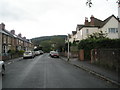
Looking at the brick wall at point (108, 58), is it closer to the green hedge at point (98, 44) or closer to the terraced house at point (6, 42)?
the green hedge at point (98, 44)

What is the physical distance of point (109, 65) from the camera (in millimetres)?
13641

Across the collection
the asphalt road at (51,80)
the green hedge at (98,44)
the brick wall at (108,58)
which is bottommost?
the asphalt road at (51,80)

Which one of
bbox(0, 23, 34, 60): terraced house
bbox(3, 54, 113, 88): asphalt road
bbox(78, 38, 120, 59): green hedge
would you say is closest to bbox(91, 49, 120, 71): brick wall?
bbox(78, 38, 120, 59): green hedge

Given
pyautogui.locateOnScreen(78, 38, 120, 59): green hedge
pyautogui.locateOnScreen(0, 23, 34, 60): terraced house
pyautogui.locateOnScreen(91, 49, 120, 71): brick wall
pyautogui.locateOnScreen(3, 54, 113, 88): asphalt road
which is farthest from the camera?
pyautogui.locateOnScreen(0, 23, 34, 60): terraced house

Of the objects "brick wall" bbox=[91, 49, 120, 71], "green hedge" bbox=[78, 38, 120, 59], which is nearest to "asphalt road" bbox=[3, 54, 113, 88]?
"brick wall" bbox=[91, 49, 120, 71]

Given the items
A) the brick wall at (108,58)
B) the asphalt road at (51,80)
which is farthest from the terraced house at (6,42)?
the asphalt road at (51,80)

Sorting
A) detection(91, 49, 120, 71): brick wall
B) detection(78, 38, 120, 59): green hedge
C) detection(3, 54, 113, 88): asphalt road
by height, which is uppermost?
detection(78, 38, 120, 59): green hedge

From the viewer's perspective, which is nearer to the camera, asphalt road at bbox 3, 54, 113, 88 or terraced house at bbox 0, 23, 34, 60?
asphalt road at bbox 3, 54, 113, 88

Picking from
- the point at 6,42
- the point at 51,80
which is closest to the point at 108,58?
the point at 51,80

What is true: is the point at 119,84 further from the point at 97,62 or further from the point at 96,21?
the point at 96,21

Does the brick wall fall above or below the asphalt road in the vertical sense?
above

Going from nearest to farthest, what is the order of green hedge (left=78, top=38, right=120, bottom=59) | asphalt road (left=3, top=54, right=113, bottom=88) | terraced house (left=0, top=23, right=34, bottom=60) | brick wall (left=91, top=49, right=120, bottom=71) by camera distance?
1. asphalt road (left=3, top=54, right=113, bottom=88)
2. brick wall (left=91, top=49, right=120, bottom=71)
3. green hedge (left=78, top=38, right=120, bottom=59)
4. terraced house (left=0, top=23, right=34, bottom=60)

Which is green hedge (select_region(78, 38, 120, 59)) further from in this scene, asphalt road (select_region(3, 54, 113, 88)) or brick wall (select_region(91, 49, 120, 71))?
asphalt road (select_region(3, 54, 113, 88))

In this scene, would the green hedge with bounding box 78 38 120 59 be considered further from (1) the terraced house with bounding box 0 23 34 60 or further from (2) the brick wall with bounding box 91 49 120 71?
(1) the terraced house with bounding box 0 23 34 60
